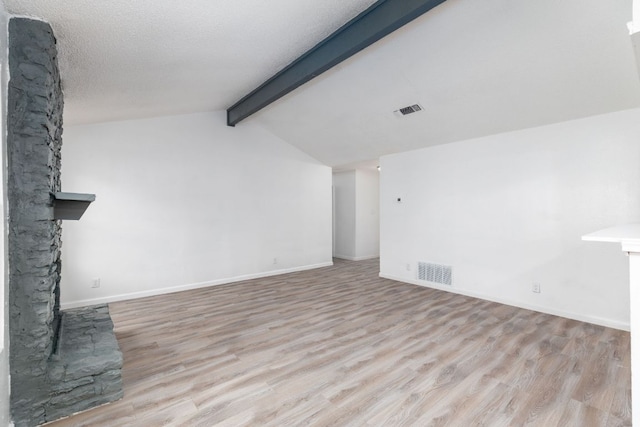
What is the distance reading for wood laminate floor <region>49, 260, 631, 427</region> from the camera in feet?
6.19

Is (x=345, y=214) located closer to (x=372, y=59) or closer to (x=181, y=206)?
(x=181, y=206)

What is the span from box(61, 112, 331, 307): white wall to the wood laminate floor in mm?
701

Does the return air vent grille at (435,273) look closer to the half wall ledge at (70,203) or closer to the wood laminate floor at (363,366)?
the wood laminate floor at (363,366)

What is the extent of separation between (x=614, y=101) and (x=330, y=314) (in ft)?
12.6

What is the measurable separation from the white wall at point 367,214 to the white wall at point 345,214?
10 cm

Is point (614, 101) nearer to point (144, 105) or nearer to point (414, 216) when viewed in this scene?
point (414, 216)

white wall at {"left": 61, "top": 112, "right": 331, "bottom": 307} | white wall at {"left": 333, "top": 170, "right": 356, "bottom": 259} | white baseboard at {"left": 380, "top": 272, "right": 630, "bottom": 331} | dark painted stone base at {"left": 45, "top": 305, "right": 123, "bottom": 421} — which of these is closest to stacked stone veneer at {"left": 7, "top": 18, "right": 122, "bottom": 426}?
dark painted stone base at {"left": 45, "top": 305, "right": 123, "bottom": 421}

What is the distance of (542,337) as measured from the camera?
9.82ft

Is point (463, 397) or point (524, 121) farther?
point (524, 121)

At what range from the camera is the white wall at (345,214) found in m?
7.65

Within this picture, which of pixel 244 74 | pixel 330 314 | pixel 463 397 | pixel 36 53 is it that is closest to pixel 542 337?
pixel 463 397

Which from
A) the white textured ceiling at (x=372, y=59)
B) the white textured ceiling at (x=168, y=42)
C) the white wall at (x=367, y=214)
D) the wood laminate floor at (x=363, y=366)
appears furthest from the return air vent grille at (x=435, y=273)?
the white textured ceiling at (x=168, y=42)

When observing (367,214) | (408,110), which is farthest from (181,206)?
(367,214)

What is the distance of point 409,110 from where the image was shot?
4055mm
